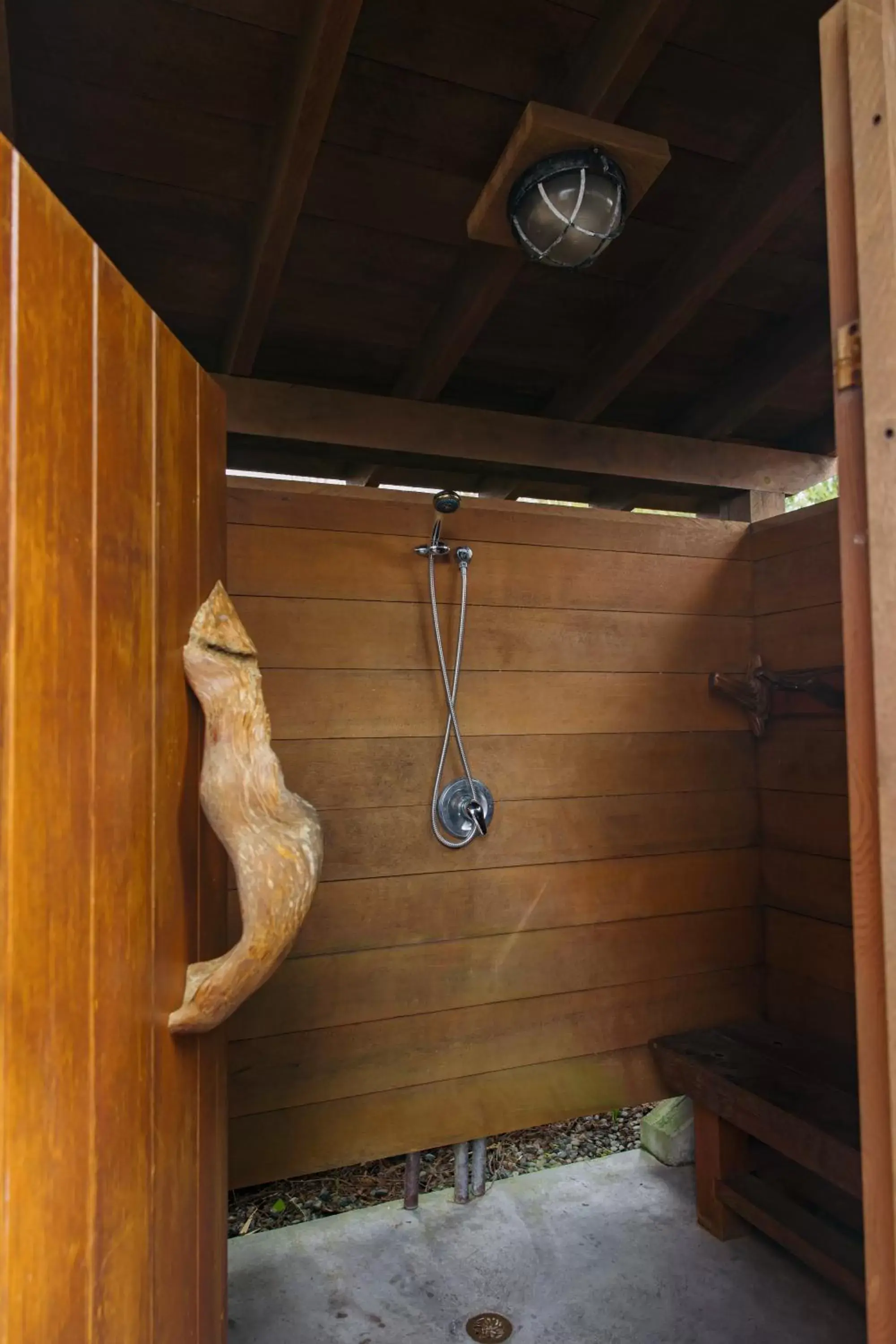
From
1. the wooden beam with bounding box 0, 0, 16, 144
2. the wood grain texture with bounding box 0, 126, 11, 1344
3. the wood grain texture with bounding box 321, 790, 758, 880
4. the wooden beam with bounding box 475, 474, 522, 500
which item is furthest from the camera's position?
the wooden beam with bounding box 475, 474, 522, 500

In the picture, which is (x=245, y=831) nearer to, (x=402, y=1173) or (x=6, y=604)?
(x=6, y=604)

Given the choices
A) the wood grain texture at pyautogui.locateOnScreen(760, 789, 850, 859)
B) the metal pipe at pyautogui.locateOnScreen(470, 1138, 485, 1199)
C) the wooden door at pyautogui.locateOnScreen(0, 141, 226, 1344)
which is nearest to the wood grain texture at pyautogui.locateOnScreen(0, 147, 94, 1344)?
the wooden door at pyautogui.locateOnScreen(0, 141, 226, 1344)

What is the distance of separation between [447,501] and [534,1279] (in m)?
1.85

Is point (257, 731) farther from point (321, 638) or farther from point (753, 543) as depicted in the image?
point (753, 543)

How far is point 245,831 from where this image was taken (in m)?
0.93

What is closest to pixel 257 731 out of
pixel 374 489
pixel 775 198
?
pixel 374 489

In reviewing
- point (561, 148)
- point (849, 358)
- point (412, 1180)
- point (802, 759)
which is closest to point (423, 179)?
point (561, 148)

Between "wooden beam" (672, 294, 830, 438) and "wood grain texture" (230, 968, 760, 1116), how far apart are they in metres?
1.69

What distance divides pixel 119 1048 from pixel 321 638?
1.30m

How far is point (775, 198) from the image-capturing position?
1.77 metres

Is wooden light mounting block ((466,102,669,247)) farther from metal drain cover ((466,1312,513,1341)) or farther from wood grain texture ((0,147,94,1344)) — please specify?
metal drain cover ((466,1312,513,1341))

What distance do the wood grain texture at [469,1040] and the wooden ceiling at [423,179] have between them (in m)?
1.69

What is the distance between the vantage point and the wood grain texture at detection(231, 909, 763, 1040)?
1929 mm

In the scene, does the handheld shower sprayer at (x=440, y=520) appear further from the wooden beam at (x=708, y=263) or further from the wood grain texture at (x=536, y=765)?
the wooden beam at (x=708, y=263)
